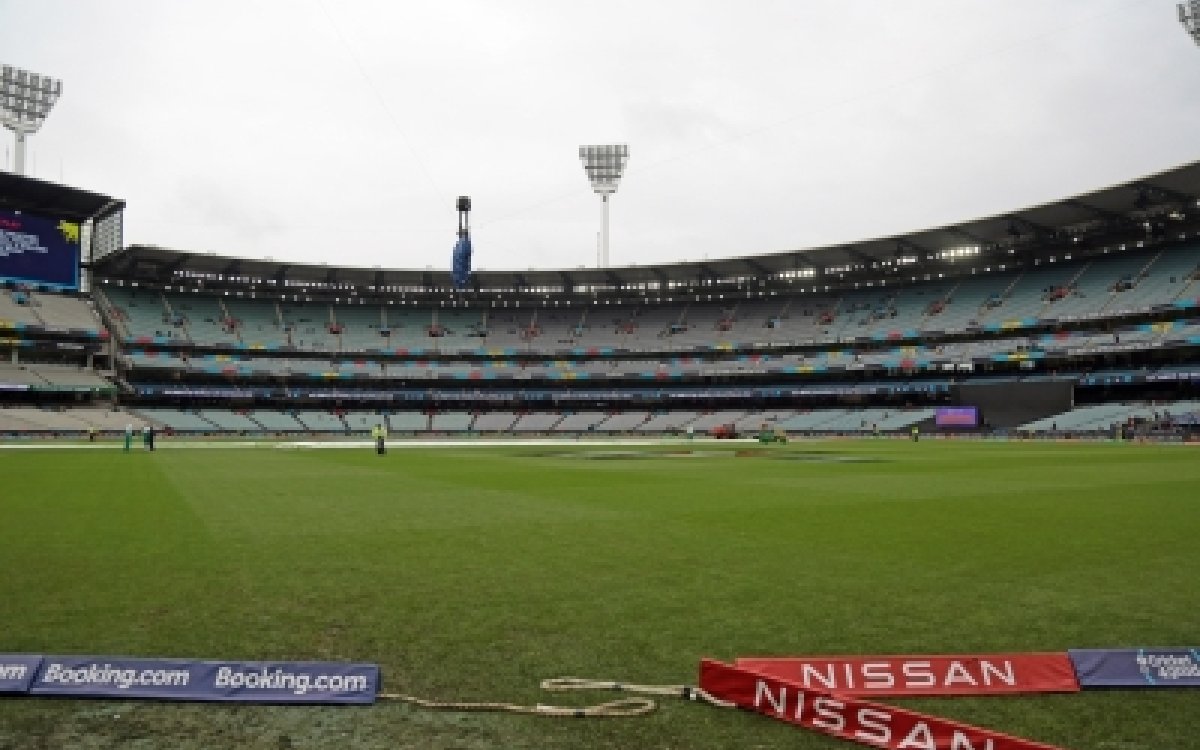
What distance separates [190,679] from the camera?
4961mm

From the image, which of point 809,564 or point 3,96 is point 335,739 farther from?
point 3,96

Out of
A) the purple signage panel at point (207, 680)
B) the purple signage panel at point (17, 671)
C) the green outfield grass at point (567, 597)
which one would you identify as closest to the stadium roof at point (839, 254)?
the green outfield grass at point (567, 597)

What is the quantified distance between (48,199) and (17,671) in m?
86.2

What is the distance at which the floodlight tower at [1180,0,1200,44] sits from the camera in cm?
5772

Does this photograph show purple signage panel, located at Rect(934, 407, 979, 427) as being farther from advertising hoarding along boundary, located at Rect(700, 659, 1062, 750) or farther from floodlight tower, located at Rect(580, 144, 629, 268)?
advertising hoarding along boundary, located at Rect(700, 659, 1062, 750)

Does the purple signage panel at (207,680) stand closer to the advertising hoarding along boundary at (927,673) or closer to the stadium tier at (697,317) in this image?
the advertising hoarding along boundary at (927,673)

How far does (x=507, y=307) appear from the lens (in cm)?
10519

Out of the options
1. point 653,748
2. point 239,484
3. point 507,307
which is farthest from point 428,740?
point 507,307

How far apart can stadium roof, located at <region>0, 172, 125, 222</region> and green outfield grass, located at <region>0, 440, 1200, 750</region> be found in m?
69.6

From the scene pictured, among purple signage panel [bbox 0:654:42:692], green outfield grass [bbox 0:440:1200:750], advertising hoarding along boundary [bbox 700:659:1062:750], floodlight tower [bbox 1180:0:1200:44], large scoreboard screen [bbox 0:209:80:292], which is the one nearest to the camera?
advertising hoarding along boundary [bbox 700:659:1062:750]

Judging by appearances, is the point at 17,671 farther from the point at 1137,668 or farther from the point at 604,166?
the point at 604,166

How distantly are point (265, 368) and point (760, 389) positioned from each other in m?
60.3

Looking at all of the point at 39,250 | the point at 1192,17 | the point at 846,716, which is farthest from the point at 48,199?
the point at 1192,17

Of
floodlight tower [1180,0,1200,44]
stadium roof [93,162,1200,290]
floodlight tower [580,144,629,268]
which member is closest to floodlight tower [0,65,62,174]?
stadium roof [93,162,1200,290]
